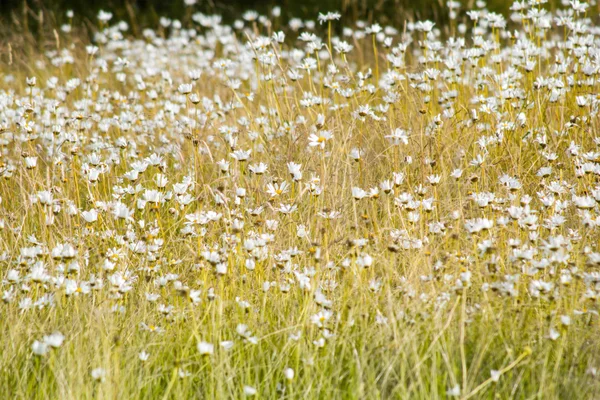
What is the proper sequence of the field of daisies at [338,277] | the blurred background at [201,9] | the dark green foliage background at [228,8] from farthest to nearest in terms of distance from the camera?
the dark green foliage background at [228,8], the blurred background at [201,9], the field of daisies at [338,277]

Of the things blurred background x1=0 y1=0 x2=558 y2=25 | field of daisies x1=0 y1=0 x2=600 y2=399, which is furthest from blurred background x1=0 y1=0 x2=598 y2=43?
field of daisies x1=0 y1=0 x2=600 y2=399

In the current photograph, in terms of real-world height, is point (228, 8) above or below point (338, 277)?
above

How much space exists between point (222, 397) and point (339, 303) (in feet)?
1.97

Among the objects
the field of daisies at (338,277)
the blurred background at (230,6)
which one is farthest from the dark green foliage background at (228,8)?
the field of daisies at (338,277)

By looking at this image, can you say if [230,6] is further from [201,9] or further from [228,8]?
[201,9]

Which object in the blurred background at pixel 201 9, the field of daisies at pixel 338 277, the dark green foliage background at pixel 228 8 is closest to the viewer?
the field of daisies at pixel 338 277

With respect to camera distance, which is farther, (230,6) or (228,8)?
(228,8)

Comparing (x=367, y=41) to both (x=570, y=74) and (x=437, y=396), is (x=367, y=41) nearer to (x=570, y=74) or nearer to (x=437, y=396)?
(x=570, y=74)

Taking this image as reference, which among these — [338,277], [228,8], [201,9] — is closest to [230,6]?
[228,8]

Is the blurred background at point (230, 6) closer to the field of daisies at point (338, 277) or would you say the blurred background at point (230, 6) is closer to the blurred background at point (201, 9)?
the blurred background at point (201, 9)

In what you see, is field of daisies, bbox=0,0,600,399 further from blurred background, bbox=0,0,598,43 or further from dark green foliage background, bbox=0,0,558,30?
dark green foliage background, bbox=0,0,558,30

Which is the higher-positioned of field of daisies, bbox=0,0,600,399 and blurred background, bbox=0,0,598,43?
blurred background, bbox=0,0,598,43

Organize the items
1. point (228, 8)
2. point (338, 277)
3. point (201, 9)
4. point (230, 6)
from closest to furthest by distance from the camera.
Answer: point (338, 277) → point (230, 6) → point (228, 8) → point (201, 9)

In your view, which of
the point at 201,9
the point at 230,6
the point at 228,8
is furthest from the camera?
the point at 201,9
